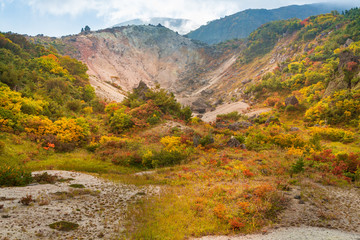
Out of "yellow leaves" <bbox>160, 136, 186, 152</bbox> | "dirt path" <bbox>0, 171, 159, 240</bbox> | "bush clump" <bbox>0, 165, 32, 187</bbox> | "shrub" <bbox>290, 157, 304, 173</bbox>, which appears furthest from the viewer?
"yellow leaves" <bbox>160, 136, 186, 152</bbox>

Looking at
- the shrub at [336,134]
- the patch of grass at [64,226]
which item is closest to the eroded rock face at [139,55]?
the shrub at [336,134]

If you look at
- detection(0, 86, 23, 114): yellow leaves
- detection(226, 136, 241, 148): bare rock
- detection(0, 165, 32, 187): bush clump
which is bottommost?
detection(226, 136, 241, 148): bare rock

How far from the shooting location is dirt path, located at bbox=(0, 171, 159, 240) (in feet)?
19.5

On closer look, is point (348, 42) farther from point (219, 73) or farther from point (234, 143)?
point (234, 143)

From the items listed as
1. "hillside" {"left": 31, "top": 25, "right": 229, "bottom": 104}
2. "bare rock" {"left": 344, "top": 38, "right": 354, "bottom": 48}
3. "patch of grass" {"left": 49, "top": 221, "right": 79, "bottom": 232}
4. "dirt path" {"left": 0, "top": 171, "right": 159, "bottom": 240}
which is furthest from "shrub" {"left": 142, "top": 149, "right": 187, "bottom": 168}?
"hillside" {"left": 31, "top": 25, "right": 229, "bottom": 104}

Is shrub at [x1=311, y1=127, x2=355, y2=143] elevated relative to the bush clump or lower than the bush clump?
lower

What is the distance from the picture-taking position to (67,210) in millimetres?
7312

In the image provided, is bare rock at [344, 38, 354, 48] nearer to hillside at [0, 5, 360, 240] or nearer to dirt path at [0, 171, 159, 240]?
hillside at [0, 5, 360, 240]

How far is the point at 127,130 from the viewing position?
77.4 ft

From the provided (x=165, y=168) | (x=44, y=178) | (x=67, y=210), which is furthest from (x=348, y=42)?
(x=44, y=178)

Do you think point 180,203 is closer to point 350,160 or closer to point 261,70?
point 350,160

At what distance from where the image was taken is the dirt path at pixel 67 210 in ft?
19.5

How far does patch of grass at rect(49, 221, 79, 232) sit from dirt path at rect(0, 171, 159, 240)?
0.13 metres

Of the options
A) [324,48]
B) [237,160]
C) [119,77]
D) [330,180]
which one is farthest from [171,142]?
[119,77]
